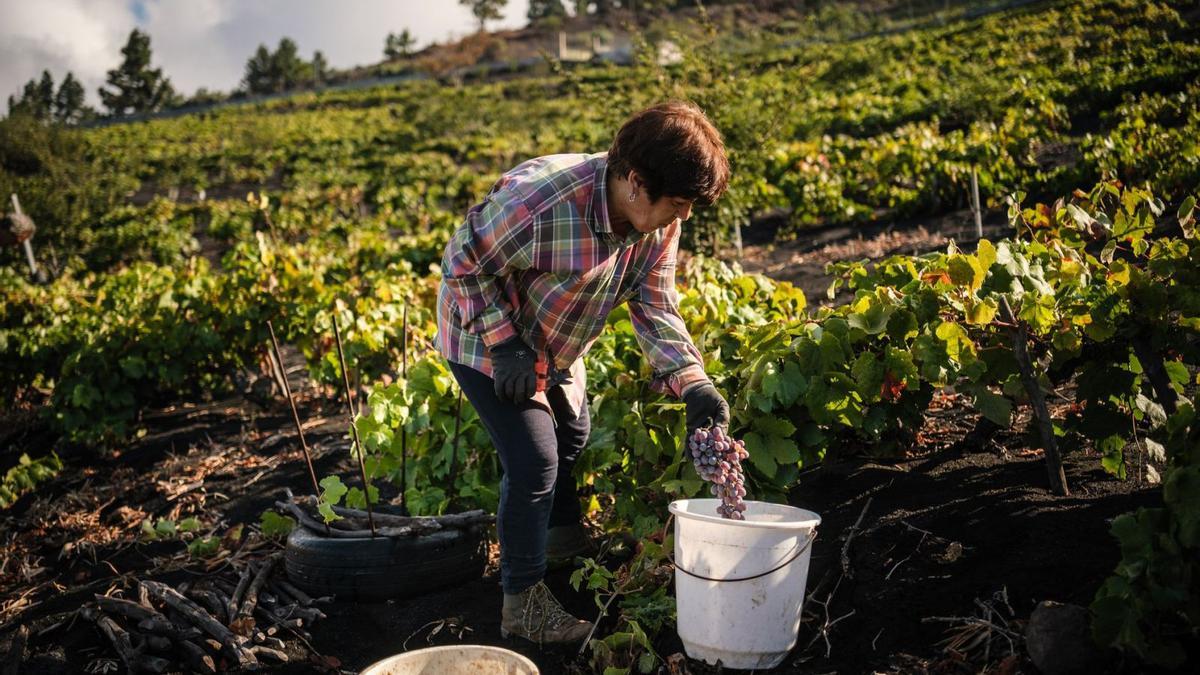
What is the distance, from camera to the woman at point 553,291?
229cm

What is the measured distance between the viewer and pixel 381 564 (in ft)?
10.3

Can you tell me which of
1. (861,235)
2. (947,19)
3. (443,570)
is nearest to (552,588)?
(443,570)

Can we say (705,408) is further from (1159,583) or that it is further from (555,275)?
(1159,583)

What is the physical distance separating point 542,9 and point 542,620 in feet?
242

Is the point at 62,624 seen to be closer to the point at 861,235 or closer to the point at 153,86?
the point at 861,235

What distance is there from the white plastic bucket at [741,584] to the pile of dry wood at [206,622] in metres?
1.41

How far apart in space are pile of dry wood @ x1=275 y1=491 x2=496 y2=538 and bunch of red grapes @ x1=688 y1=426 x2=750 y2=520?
1176 millimetres

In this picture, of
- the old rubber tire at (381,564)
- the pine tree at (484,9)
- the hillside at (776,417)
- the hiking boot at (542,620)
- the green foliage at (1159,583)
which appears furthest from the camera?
the pine tree at (484,9)

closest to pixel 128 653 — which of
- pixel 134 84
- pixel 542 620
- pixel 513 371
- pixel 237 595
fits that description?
pixel 237 595

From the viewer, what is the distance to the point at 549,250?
243cm

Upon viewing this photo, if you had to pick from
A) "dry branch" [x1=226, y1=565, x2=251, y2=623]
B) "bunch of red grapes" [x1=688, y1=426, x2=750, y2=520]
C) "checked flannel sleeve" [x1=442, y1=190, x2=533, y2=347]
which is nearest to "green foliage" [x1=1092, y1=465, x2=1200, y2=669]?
"bunch of red grapes" [x1=688, y1=426, x2=750, y2=520]

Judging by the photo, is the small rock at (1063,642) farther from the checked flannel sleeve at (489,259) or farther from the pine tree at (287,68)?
the pine tree at (287,68)

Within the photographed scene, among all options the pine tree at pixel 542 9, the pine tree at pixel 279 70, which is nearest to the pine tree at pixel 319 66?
the pine tree at pixel 279 70

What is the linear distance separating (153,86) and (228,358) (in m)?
69.8
